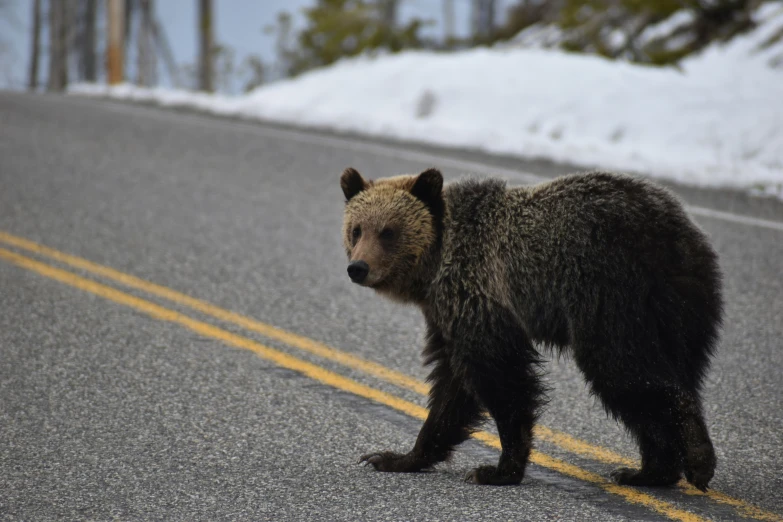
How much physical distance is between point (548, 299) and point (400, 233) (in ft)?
2.37

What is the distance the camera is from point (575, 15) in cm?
1900

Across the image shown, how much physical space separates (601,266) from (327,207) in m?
5.45

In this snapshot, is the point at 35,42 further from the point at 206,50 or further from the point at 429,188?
the point at 429,188

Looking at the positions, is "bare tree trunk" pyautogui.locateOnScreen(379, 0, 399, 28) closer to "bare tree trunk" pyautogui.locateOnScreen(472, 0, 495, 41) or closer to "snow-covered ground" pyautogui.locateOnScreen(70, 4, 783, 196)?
"bare tree trunk" pyautogui.locateOnScreen(472, 0, 495, 41)

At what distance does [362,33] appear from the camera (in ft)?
88.9

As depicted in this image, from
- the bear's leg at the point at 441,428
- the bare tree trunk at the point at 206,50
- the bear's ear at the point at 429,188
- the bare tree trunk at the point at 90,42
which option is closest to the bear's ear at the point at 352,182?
the bear's ear at the point at 429,188

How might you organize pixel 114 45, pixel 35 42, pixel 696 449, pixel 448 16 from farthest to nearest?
pixel 35 42, pixel 448 16, pixel 114 45, pixel 696 449

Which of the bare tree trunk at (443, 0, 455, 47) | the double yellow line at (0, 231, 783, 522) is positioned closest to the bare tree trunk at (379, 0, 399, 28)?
the bare tree trunk at (443, 0, 455, 47)

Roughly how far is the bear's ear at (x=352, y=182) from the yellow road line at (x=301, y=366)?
1.07m

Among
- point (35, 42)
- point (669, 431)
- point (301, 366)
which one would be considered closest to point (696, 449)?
point (669, 431)

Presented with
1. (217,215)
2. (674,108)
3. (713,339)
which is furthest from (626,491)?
(674,108)

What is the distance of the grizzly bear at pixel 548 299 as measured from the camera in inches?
148

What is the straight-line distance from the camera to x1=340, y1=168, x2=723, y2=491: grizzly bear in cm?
376

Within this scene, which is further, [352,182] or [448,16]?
[448,16]
